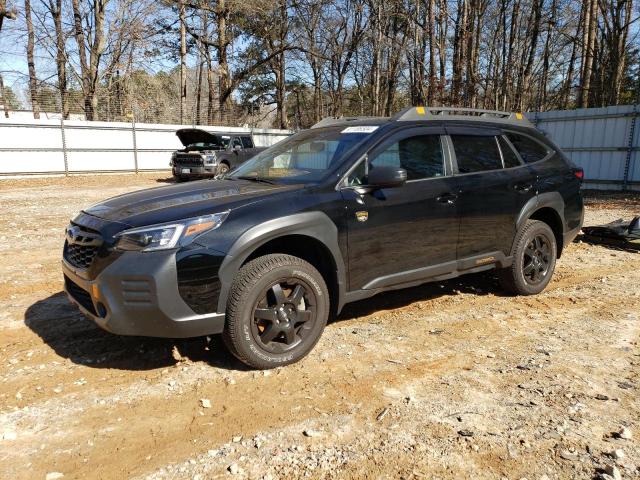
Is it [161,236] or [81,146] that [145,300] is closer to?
[161,236]

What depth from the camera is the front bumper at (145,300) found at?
3.04 metres

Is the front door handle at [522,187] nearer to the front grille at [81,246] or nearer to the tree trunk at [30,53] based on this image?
the front grille at [81,246]

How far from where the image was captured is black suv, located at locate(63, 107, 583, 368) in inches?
123

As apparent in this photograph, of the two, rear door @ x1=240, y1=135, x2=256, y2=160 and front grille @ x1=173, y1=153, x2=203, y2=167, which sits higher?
rear door @ x1=240, y1=135, x2=256, y2=160

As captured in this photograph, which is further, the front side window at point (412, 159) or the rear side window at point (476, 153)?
the rear side window at point (476, 153)

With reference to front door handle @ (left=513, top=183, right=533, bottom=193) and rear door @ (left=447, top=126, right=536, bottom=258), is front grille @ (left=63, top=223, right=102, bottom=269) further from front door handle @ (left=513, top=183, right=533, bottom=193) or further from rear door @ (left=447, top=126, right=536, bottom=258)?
front door handle @ (left=513, top=183, right=533, bottom=193)

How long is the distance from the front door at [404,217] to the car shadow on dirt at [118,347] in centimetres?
121

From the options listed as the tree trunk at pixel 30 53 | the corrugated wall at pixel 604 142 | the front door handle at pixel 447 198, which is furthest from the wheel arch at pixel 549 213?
the tree trunk at pixel 30 53

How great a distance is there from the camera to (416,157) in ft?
13.9

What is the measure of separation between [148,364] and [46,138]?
62.2ft

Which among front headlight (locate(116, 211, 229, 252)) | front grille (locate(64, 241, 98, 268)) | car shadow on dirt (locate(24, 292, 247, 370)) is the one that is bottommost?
car shadow on dirt (locate(24, 292, 247, 370))

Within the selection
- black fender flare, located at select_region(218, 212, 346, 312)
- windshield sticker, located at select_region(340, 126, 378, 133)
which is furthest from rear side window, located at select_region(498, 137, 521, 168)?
black fender flare, located at select_region(218, 212, 346, 312)

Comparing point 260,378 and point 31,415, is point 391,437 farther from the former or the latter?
point 31,415

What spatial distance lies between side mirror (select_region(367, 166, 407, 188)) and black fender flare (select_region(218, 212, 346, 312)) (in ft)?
1.51
